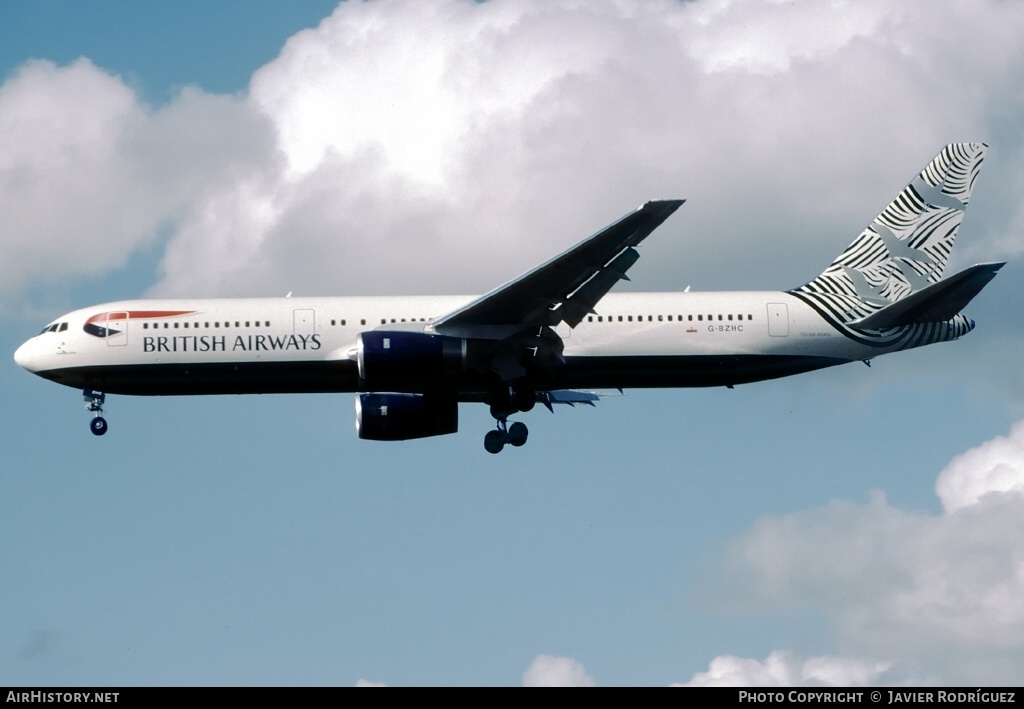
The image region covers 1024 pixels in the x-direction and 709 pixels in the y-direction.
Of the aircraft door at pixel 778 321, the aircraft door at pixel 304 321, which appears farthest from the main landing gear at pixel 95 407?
the aircraft door at pixel 778 321

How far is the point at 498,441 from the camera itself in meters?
42.9

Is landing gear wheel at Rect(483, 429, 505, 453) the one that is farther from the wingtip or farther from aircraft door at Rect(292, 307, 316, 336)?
the wingtip

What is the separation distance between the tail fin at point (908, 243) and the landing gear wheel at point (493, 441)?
32.9ft

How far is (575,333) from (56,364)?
49.1 ft

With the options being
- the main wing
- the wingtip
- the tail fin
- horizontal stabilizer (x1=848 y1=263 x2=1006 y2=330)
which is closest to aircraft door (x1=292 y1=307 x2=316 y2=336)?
the main wing

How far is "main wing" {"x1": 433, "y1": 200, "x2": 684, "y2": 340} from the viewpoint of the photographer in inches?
1484

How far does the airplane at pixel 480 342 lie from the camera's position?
40.6 metres

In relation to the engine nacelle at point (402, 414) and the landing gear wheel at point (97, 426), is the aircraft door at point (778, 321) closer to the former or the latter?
the engine nacelle at point (402, 414)

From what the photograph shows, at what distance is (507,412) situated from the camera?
4222 cm

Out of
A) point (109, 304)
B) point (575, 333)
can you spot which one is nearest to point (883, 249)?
point (575, 333)

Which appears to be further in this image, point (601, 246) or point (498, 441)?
point (498, 441)

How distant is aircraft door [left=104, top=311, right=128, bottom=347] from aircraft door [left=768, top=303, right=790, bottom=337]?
18.6m

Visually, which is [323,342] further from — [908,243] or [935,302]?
[908,243]
